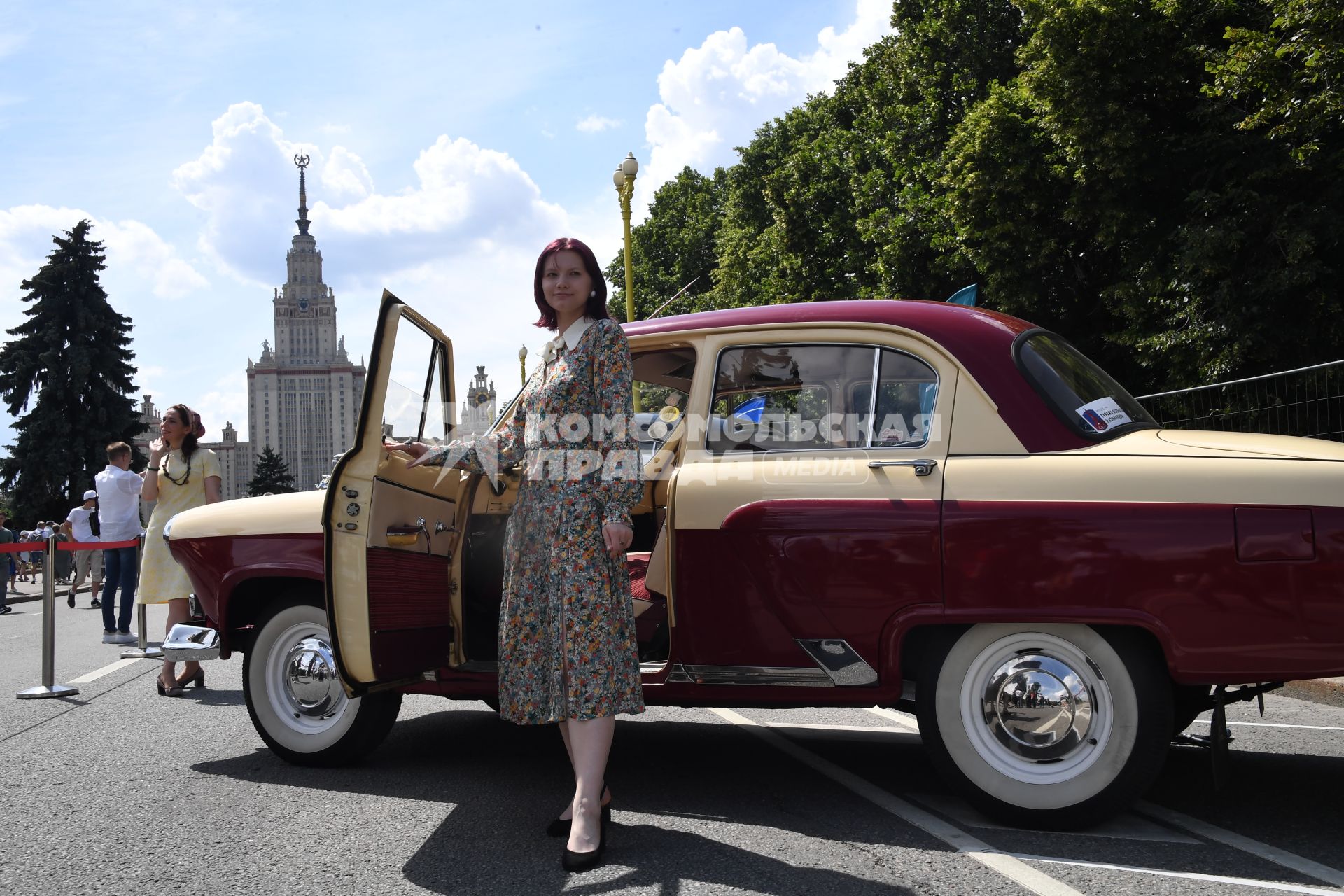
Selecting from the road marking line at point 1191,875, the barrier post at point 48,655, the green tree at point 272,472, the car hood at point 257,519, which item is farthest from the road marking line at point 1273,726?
the green tree at point 272,472

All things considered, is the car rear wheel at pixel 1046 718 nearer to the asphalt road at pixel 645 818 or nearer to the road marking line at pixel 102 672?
the asphalt road at pixel 645 818

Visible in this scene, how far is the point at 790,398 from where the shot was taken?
15.2ft

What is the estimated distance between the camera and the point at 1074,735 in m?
3.86

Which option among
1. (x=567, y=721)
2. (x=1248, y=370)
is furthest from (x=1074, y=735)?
(x=1248, y=370)

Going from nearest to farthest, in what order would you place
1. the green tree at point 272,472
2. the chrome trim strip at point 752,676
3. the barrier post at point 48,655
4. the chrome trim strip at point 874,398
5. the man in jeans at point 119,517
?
the chrome trim strip at point 752,676 < the chrome trim strip at point 874,398 < the barrier post at point 48,655 < the man in jeans at point 119,517 < the green tree at point 272,472

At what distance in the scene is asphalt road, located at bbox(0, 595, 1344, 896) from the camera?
347 centimetres

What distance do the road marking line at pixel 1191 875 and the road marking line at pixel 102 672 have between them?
7.13 m

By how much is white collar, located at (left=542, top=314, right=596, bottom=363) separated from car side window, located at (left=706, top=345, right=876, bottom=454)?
→ 777mm

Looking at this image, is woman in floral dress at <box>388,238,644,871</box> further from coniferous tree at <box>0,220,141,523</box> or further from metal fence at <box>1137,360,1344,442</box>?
coniferous tree at <box>0,220,141,523</box>

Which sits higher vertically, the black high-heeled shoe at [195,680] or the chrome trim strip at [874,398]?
the chrome trim strip at [874,398]

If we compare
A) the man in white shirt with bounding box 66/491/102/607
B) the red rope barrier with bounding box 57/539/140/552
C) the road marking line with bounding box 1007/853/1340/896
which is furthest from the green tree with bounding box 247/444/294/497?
the road marking line with bounding box 1007/853/1340/896

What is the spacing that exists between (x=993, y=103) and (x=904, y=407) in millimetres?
18673

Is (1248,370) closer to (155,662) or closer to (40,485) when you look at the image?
(155,662)

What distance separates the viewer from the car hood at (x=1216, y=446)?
3764mm
